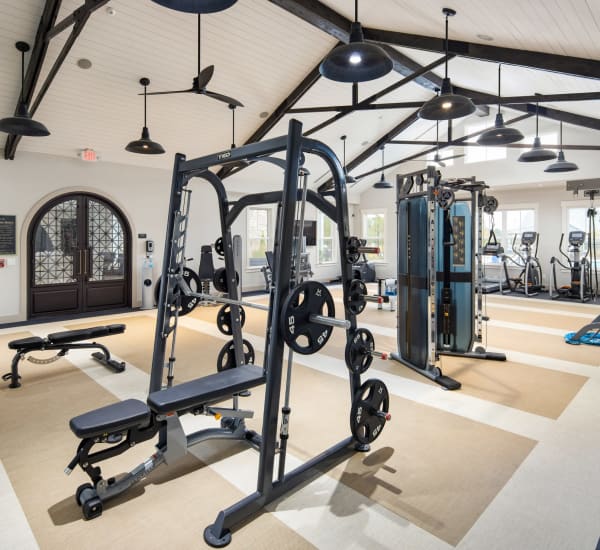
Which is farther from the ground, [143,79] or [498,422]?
[143,79]

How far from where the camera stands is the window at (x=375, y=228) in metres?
13.1

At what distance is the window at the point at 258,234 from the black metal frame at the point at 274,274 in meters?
7.55

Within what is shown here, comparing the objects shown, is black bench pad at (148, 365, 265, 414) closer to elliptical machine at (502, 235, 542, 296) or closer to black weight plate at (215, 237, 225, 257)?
black weight plate at (215, 237, 225, 257)

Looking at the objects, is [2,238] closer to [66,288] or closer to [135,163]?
[66,288]

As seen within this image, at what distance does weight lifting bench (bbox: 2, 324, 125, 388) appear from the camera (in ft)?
12.7

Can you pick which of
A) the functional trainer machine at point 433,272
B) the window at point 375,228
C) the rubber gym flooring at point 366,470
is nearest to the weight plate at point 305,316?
the rubber gym flooring at point 366,470

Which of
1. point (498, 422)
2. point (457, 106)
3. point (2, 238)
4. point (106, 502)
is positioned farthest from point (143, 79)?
point (498, 422)

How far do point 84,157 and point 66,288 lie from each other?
233 cm

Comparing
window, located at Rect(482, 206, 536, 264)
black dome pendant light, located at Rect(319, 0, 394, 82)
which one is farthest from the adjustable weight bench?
window, located at Rect(482, 206, 536, 264)

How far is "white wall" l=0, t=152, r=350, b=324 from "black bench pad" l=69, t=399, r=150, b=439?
5.92 m

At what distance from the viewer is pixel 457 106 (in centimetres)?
379

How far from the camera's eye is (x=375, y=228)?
1333cm

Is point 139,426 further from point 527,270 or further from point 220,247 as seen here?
point 527,270

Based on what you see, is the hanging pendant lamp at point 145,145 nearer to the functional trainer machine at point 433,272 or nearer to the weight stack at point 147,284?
the weight stack at point 147,284
